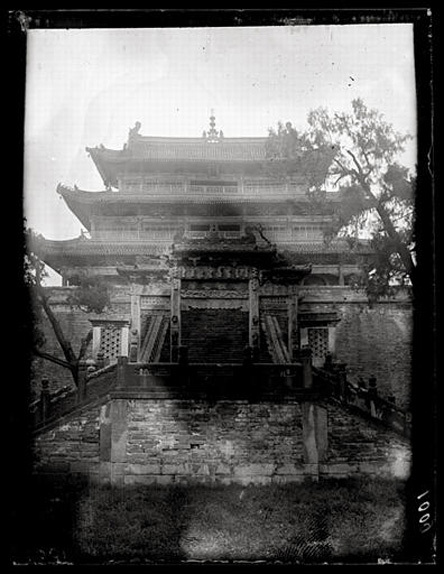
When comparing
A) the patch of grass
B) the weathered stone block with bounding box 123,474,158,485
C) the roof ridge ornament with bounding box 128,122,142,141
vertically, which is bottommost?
the patch of grass

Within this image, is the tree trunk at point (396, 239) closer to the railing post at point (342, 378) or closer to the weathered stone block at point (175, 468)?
the railing post at point (342, 378)

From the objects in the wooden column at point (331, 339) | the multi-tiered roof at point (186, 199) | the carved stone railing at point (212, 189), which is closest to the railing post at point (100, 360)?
the multi-tiered roof at point (186, 199)

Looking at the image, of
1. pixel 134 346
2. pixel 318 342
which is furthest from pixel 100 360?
pixel 318 342

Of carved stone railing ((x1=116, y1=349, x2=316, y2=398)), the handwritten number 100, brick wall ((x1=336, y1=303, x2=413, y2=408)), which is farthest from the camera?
carved stone railing ((x1=116, y1=349, x2=316, y2=398))

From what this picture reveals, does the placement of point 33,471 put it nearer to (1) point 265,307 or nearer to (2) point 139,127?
(1) point 265,307

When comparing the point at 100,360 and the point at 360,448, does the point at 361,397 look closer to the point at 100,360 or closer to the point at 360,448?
the point at 360,448

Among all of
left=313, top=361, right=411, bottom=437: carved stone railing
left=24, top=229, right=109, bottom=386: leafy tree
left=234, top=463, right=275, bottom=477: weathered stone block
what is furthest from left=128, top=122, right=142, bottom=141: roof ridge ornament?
left=234, top=463, right=275, bottom=477: weathered stone block

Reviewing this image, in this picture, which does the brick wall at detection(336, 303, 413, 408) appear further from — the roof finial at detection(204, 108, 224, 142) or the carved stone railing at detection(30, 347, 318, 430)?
the roof finial at detection(204, 108, 224, 142)

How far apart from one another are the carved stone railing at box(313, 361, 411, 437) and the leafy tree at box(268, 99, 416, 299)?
549 mm

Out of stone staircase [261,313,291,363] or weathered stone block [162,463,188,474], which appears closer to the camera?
weathered stone block [162,463,188,474]

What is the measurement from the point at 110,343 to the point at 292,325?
46.1 inches

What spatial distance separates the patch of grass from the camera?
346 cm

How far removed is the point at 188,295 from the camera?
4090 mm

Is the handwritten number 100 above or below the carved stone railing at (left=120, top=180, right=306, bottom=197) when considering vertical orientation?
below
